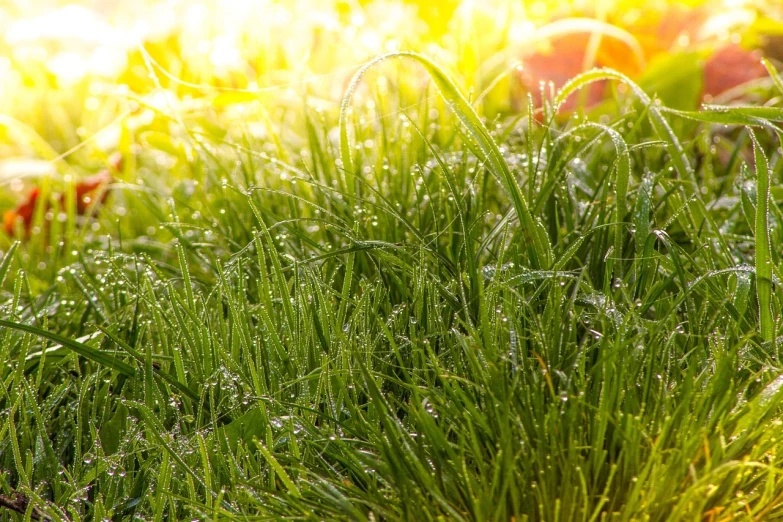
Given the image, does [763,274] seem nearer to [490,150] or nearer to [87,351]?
[490,150]

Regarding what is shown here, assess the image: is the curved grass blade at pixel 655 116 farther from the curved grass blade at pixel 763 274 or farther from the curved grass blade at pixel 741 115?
the curved grass blade at pixel 763 274

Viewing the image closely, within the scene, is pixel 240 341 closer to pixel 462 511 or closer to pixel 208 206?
pixel 462 511

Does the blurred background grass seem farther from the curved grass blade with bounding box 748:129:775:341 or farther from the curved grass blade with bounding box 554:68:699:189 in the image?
the curved grass blade with bounding box 748:129:775:341

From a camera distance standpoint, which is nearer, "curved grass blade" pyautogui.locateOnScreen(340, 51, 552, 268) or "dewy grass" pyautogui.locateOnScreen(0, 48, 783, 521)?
"dewy grass" pyautogui.locateOnScreen(0, 48, 783, 521)

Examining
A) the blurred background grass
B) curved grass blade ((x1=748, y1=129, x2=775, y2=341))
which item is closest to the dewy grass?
curved grass blade ((x1=748, y1=129, x2=775, y2=341))

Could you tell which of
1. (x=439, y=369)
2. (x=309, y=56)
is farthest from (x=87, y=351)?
(x=309, y=56)

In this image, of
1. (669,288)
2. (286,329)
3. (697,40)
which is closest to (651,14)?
(697,40)

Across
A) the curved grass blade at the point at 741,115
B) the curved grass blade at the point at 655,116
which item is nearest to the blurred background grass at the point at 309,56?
the curved grass blade at the point at 655,116

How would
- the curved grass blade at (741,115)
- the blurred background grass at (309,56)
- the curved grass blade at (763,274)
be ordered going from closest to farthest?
1. the curved grass blade at (763,274)
2. the curved grass blade at (741,115)
3. the blurred background grass at (309,56)

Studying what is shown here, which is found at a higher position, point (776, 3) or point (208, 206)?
point (776, 3)
